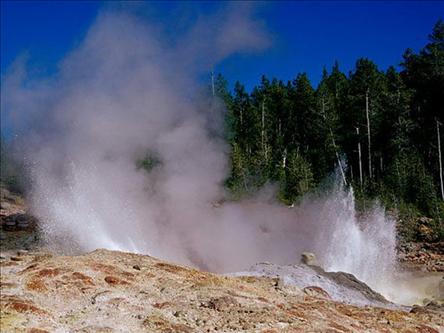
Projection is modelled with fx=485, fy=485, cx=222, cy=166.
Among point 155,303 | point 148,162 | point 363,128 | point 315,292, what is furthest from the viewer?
point 363,128

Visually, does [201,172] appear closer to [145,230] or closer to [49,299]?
[145,230]

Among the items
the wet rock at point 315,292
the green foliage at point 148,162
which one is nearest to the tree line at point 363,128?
the green foliage at point 148,162

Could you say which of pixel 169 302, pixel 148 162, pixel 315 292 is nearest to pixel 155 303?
pixel 169 302

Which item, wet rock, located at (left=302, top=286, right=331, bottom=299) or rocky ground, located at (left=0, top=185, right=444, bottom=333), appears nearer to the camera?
rocky ground, located at (left=0, top=185, right=444, bottom=333)

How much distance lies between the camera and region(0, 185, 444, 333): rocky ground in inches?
273

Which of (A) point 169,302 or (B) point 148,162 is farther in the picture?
(B) point 148,162

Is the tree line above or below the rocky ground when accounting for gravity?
above

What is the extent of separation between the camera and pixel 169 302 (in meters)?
7.82

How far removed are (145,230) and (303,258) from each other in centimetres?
451

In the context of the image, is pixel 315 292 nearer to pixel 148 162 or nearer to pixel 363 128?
pixel 148 162

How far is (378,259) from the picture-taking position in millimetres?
17828

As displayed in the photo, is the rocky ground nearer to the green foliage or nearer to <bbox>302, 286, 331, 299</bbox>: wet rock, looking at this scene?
<bbox>302, 286, 331, 299</bbox>: wet rock

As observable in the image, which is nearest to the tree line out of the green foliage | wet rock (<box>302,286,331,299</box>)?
the green foliage

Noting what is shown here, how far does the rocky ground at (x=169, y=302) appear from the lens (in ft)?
22.8
